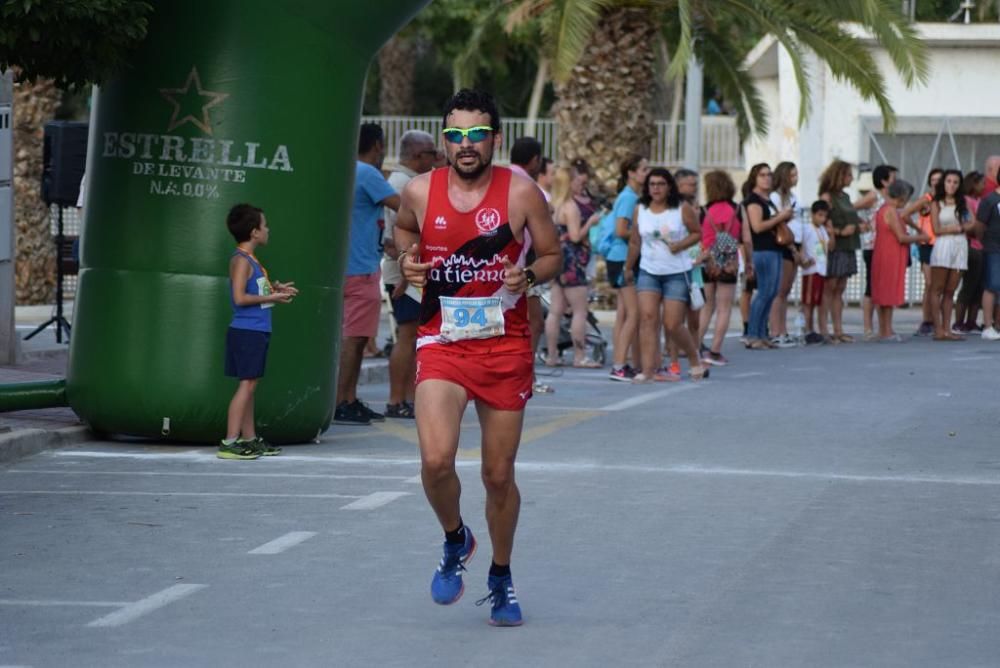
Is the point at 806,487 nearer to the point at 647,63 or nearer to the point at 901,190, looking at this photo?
the point at 901,190

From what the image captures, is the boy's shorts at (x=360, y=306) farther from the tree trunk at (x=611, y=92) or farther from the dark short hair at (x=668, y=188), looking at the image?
the tree trunk at (x=611, y=92)

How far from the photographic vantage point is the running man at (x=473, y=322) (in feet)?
21.0

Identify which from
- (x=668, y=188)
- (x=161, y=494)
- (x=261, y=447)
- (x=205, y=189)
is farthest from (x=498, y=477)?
(x=668, y=188)

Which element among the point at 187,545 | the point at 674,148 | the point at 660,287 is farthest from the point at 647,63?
the point at 187,545

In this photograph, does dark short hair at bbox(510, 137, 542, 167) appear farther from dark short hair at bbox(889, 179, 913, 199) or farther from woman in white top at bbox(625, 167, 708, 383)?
dark short hair at bbox(889, 179, 913, 199)

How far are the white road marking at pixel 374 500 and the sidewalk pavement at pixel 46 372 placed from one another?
242 centimetres

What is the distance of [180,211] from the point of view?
1064 centimetres

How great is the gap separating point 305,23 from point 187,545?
3.75 metres

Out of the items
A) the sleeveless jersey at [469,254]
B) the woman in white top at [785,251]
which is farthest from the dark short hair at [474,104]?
the woman in white top at [785,251]

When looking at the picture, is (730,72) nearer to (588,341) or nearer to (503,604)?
(588,341)

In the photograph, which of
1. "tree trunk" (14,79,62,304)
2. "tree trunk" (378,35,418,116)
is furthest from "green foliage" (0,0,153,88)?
"tree trunk" (378,35,418,116)

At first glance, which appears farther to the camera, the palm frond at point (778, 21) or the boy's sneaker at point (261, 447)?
the palm frond at point (778, 21)

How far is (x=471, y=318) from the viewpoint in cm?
641

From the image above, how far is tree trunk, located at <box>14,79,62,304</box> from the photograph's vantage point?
25.3 metres
